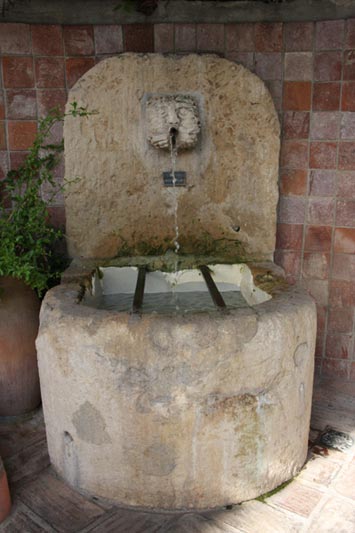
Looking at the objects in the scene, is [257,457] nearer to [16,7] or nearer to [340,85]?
[340,85]

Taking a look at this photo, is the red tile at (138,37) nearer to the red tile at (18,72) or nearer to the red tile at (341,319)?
the red tile at (18,72)

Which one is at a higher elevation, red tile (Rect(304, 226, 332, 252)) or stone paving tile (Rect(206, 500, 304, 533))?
red tile (Rect(304, 226, 332, 252))

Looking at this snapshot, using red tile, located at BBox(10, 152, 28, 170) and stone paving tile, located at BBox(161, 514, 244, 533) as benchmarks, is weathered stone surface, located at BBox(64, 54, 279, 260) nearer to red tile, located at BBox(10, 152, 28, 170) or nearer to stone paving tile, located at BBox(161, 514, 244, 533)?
red tile, located at BBox(10, 152, 28, 170)

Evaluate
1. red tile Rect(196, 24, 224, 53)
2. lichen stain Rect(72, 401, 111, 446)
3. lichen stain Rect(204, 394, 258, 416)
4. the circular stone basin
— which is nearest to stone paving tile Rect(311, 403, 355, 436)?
the circular stone basin

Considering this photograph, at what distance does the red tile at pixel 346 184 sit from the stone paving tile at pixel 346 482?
1.43m

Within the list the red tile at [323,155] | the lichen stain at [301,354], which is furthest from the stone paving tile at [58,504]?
the red tile at [323,155]

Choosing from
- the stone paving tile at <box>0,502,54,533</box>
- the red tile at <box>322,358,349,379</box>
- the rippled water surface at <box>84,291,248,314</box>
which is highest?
the rippled water surface at <box>84,291,248,314</box>

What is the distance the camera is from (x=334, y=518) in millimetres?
1917

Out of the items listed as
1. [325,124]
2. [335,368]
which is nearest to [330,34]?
[325,124]

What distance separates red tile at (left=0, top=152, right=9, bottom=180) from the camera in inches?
109

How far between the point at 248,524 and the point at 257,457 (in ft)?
0.79

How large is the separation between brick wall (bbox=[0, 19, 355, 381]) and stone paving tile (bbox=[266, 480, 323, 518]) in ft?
4.21

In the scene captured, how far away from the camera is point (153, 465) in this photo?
6.21 feet

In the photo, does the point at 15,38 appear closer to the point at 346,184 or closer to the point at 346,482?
the point at 346,184
